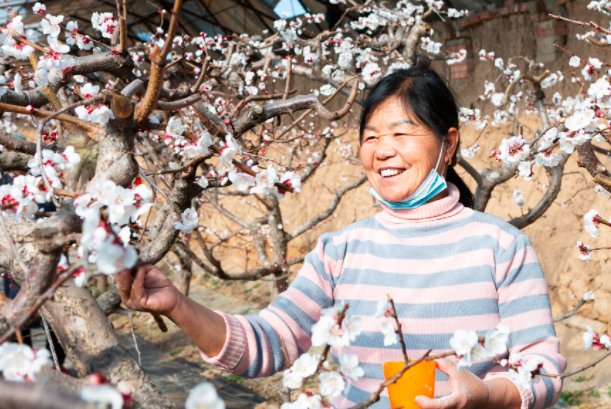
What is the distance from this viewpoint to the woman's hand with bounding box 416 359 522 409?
3.13 feet

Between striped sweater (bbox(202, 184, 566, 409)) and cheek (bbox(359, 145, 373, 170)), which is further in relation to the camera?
cheek (bbox(359, 145, 373, 170))

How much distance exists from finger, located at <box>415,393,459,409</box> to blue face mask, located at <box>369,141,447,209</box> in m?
0.60

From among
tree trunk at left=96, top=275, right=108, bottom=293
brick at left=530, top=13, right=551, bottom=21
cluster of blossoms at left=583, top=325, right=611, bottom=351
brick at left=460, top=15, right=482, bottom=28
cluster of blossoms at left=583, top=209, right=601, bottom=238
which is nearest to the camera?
cluster of blossoms at left=583, top=325, right=611, bottom=351

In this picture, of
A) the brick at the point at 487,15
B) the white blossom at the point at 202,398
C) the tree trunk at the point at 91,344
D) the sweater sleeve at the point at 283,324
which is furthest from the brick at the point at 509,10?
the white blossom at the point at 202,398

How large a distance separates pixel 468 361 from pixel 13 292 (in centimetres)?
370

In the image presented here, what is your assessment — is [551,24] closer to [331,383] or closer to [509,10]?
[509,10]

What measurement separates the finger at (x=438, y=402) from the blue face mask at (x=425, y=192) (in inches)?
23.6

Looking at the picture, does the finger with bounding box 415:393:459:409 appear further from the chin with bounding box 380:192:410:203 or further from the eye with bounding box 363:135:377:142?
the eye with bounding box 363:135:377:142

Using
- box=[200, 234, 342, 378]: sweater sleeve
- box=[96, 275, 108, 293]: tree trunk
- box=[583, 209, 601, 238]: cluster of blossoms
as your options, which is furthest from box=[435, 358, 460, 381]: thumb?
box=[96, 275, 108, 293]: tree trunk

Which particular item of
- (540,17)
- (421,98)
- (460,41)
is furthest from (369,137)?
(460,41)

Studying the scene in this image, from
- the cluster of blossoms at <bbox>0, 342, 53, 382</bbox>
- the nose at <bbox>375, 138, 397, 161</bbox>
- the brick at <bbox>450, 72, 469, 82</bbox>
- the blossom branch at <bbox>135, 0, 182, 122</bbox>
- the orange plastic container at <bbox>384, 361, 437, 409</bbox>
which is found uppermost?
the brick at <bbox>450, 72, 469, 82</bbox>

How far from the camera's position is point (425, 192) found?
1435 mm

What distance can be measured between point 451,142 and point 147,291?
3.21 feet

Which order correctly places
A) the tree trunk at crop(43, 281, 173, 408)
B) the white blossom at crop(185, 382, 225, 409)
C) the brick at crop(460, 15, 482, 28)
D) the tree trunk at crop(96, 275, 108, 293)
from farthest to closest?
1. the tree trunk at crop(96, 275, 108, 293)
2. the brick at crop(460, 15, 482, 28)
3. the tree trunk at crop(43, 281, 173, 408)
4. the white blossom at crop(185, 382, 225, 409)
